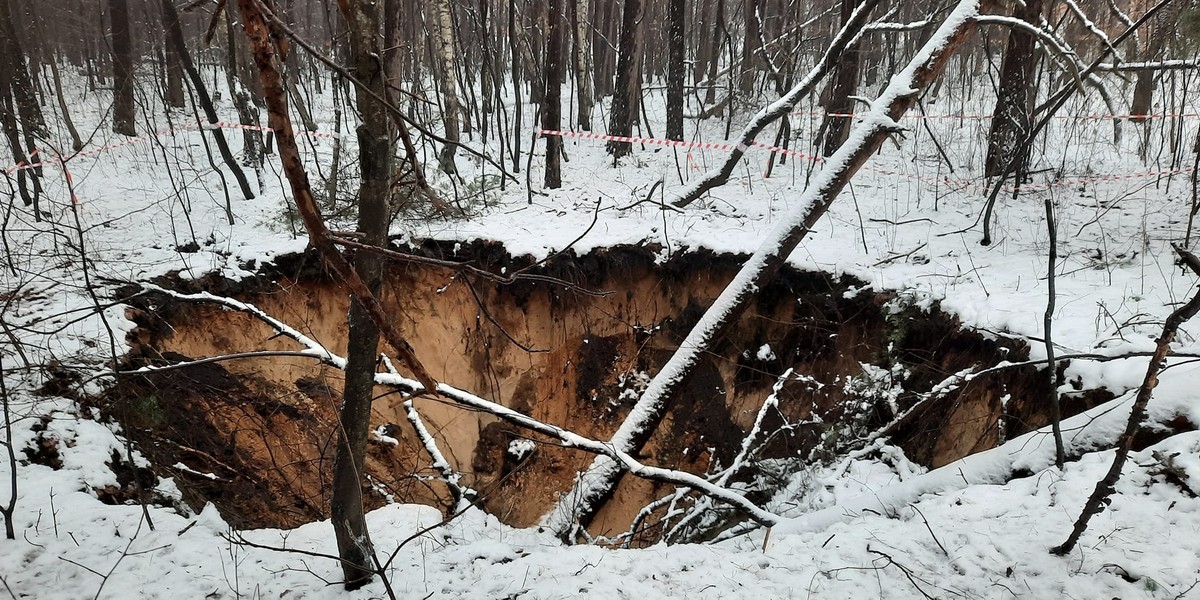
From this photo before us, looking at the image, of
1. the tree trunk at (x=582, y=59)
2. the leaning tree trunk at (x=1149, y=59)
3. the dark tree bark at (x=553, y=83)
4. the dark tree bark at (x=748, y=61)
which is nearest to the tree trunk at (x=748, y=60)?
the dark tree bark at (x=748, y=61)

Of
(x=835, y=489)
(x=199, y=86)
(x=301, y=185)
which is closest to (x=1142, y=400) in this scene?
(x=835, y=489)

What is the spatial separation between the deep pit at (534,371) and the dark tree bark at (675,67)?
4.95 metres

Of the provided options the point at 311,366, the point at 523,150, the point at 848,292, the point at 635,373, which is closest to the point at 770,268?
the point at 848,292

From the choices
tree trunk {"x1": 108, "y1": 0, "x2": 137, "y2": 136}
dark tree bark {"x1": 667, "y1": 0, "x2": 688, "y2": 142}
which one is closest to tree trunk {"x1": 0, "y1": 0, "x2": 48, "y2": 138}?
tree trunk {"x1": 108, "y1": 0, "x2": 137, "y2": 136}

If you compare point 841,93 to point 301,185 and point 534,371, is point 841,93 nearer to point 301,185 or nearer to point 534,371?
point 534,371

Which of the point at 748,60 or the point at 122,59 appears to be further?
the point at 748,60

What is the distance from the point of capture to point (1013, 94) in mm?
6582

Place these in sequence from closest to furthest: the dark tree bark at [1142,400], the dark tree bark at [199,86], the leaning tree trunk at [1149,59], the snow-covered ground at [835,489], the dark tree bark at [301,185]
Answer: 1. the dark tree bark at [301,185]
2. the dark tree bark at [1142,400]
3. the snow-covered ground at [835,489]
4. the leaning tree trunk at [1149,59]
5. the dark tree bark at [199,86]

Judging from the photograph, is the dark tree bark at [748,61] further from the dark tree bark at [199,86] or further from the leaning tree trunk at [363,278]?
the leaning tree trunk at [363,278]

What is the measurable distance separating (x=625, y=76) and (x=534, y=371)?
533 cm

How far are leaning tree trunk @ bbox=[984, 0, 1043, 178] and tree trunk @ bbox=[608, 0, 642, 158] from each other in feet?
17.2

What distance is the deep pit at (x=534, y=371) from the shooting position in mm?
4453

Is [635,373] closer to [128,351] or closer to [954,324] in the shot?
[954,324]

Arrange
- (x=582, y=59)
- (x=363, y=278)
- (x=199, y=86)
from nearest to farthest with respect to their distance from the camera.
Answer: (x=363, y=278), (x=199, y=86), (x=582, y=59)
